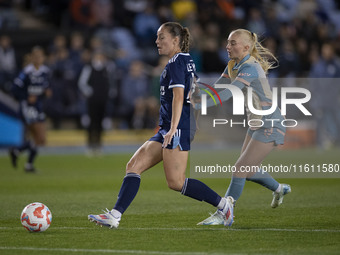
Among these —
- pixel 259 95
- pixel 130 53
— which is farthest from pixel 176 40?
pixel 130 53

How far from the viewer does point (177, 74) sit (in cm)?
754

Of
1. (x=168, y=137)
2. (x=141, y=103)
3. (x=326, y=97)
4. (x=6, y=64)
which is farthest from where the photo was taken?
(x=141, y=103)

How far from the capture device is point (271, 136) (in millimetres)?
8422

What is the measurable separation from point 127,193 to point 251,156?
1.55 m

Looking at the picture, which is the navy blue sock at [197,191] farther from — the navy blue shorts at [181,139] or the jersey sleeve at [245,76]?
the jersey sleeve at [245,76]

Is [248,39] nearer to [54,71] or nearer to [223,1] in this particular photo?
[54,71]

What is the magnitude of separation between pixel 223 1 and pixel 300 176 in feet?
44.8

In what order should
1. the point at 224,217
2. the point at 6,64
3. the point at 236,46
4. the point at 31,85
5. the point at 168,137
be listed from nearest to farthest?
the point at 168,137, the point at 224,217, the point at 236,46, the point at 31,85, the point at 6,64

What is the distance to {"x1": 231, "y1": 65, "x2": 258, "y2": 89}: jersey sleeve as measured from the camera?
8.06 m

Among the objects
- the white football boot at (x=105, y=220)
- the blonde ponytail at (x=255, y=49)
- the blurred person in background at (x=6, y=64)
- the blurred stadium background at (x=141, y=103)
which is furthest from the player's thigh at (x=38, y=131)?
the white football boot at (x=105, y=220)

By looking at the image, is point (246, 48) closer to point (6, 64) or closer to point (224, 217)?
point (224, 217)

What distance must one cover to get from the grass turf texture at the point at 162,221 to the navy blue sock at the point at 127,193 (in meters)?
0.27

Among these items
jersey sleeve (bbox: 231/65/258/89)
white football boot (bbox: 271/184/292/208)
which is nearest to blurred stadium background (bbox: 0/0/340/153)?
white football boot (bbox: 271/184/292/208)

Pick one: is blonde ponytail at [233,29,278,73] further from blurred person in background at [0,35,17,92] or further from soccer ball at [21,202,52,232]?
blurred person in background at [0,35,17,92]
